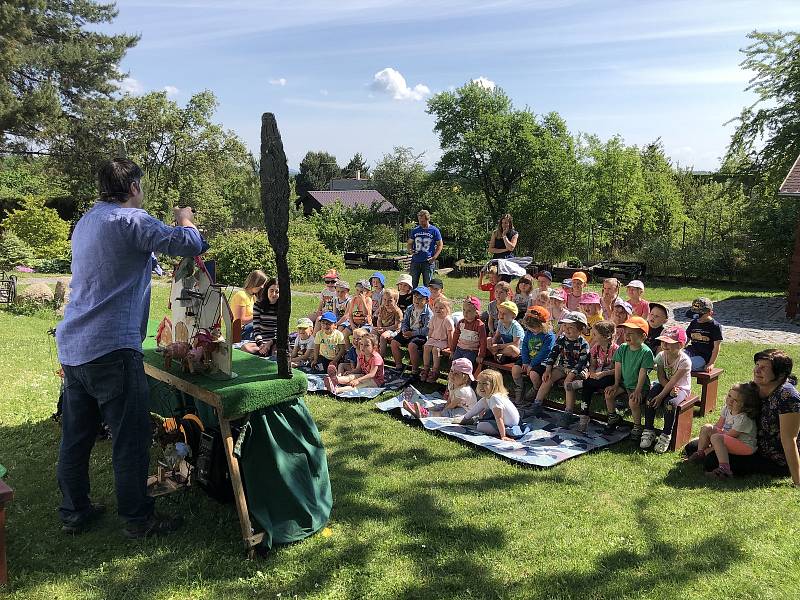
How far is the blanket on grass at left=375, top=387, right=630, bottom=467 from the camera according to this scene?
5102mm

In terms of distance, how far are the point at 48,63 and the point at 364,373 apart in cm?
1972

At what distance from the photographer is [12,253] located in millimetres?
17875

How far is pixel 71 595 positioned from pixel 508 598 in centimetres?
234

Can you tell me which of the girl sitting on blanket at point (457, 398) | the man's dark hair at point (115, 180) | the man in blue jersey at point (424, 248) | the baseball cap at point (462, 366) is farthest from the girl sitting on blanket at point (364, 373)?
the man's dark hair at point (115, 180)

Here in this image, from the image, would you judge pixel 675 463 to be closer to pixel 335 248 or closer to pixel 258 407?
pixel 258 407

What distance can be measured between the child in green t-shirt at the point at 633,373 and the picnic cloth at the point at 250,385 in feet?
10.9

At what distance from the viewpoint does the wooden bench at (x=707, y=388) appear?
6.00m

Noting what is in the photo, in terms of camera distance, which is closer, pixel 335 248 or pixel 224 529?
pixel 224 529

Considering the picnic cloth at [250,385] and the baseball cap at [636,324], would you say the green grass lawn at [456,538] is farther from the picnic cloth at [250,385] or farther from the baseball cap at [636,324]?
the baseball cap at [636,324]

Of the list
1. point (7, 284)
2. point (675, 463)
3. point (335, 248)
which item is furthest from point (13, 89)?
point (675, 463)

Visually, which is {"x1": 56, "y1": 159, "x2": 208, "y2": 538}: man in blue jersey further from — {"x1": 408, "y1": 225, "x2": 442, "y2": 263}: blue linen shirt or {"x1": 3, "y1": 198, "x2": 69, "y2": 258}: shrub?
{"x1": 3, "y1": 198, "x2": 69, "y2": 258}: shrub

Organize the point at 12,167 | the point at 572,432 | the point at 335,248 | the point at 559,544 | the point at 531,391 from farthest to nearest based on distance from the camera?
the point at 12,167, the point at 335,248, the point at 531,391, the point at 572,432, the point at 559,544

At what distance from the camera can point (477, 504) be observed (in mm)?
4207

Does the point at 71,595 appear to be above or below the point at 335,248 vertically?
below
